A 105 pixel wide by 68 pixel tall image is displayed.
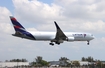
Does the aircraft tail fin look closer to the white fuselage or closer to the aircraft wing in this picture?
the white fuselage

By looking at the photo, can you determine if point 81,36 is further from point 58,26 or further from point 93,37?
point 58,26

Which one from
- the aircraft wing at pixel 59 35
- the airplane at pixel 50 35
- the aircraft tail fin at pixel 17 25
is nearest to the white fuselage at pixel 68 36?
the airplane at pixel 50 35

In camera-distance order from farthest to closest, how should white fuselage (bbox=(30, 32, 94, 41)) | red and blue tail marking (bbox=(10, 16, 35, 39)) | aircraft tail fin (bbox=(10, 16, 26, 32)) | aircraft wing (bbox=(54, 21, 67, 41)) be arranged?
aircraft tail fin (bbox=(10, 16, 26, 32)), aircraft wing (bbox=(54, 21, 67, 41)), white fuselage (bbox=(30, 32, 94, 41)), red and blue tail marking (bbox=(10, 16, 35, 39))

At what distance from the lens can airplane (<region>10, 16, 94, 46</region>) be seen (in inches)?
3281

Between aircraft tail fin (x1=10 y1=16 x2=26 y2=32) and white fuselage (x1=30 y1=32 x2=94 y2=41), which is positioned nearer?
white fuselage (x1=30 y1=32 x2=94 y2=41)

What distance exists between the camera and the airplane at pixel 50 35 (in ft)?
273

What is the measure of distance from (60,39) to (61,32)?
3487mm

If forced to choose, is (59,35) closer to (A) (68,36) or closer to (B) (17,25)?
(A) (68,36)

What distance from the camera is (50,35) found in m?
86.9

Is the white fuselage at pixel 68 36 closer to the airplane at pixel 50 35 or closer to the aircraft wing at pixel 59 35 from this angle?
the airplane at pixel 50 35

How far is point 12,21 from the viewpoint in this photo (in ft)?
283

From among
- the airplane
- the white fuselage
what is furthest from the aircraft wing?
the white fuselage

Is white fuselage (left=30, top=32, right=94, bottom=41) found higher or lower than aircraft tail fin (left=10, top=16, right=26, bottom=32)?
lower

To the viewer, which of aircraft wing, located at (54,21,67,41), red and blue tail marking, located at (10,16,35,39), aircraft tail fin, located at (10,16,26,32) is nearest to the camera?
red and blue tail marking, located at (10,16,35,39)
